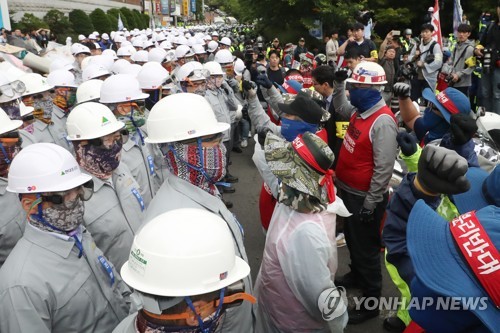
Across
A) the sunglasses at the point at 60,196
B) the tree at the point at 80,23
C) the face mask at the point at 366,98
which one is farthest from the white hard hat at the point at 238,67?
the tree at the point at 80,23

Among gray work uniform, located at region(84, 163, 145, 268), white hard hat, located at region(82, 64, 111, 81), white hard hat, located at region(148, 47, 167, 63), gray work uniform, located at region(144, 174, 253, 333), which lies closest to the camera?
gray work uniform, located at region(144, 174, 253, 333)

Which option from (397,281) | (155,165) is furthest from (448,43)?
(397,281)

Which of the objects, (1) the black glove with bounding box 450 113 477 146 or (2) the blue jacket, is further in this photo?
(1) the black glove with bounding box 450 113 477 146

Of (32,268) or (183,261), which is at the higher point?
(183,261)

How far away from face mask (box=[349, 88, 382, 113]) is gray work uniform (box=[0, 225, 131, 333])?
2.90 meters

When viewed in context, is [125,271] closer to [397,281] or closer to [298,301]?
[298,301]

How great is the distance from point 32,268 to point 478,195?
2537mm

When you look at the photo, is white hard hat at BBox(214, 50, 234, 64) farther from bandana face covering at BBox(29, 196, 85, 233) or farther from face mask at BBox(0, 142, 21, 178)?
bandana face covering at BBox(29, 196, 85, 233)

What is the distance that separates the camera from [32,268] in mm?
2471

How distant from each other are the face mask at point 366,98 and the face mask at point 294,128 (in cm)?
57

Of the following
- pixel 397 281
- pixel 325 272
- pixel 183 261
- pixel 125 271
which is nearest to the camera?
pixel 183 261

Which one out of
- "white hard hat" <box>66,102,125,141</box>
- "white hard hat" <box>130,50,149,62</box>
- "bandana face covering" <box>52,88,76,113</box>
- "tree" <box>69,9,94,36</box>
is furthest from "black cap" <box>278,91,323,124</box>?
"tree" <box>69,9,94,36</box>

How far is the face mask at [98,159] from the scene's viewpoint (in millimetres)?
3697

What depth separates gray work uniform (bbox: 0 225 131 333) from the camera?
7.78ft
